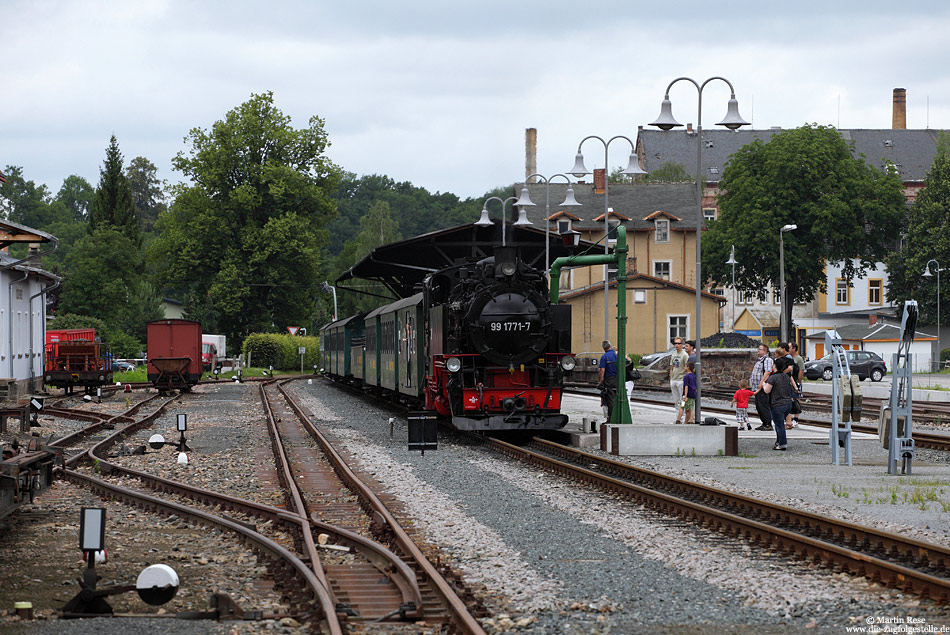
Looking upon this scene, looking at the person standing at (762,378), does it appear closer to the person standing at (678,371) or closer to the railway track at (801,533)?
the person standing at (678,371)

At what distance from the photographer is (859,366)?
5181 centimetres

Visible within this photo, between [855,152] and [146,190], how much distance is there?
73.0 metres

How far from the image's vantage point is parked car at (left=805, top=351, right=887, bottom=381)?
2037 inches

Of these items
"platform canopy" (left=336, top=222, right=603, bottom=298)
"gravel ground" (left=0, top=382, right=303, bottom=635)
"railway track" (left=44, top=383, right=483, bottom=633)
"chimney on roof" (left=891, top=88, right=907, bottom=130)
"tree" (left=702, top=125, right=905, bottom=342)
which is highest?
"chimney on roof" (left=891, top=88, right=907, bottom=130)

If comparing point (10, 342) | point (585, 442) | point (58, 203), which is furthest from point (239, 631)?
point (58, 203)

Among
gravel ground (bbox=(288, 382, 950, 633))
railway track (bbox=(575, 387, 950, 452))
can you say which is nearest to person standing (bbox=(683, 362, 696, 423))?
railway track (bbox=(575, 387, 950, 452))

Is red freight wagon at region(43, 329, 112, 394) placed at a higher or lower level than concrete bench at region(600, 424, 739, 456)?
higher

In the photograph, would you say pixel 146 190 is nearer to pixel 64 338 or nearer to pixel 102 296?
pixel 102 296

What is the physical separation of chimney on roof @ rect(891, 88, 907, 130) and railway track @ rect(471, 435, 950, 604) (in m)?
96.7

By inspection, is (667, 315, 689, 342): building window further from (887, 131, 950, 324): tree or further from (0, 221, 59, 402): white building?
(0, 221, 59, 402): white building

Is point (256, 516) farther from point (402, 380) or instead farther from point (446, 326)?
point (402, 380)

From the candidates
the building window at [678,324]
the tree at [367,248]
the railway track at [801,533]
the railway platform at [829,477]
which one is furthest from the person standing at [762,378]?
the tree at [367,248]

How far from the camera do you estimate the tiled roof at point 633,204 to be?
76.9 meters

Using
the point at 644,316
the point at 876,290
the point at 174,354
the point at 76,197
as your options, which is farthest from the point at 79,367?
the point at 76,197
